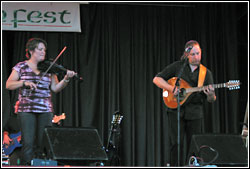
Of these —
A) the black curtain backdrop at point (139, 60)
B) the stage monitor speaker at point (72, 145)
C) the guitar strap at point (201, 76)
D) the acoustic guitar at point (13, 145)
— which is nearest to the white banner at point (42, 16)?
the black curtain backdrop at point (139, 60)

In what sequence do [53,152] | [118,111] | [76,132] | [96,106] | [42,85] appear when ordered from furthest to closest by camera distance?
[96,106] → [118,111] → [42,85] → [76,132] → [53,152]

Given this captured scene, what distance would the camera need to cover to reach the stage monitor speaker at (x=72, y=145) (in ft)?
12.5

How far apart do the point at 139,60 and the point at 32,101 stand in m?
3.19

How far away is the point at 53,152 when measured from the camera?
12.4ft

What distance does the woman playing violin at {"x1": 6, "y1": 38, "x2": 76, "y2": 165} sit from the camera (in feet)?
14.1

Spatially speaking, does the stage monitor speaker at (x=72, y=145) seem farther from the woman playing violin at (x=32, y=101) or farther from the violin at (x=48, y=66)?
the violin at (x=48, y=66)

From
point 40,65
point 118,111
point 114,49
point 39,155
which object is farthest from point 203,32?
point 39,155

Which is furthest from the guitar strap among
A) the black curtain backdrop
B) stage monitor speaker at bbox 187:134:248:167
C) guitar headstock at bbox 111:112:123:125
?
the black curtain backdrop

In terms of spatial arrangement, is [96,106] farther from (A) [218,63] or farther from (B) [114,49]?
(A) [218,63]

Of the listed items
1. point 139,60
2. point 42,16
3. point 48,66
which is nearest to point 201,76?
point 48,66

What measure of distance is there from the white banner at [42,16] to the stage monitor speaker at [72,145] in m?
3.02

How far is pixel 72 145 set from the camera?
3918 mm

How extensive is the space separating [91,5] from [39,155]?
3.74 m

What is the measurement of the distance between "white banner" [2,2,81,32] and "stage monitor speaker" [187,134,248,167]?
331 cm
